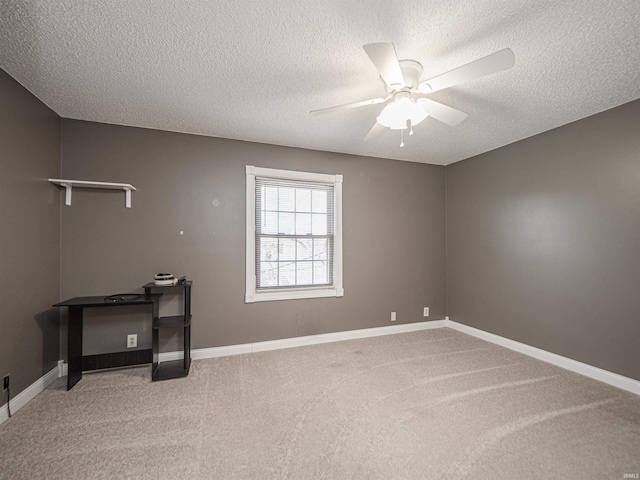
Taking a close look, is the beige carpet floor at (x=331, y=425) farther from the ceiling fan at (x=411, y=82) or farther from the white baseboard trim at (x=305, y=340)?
the ceiling fan at (x=411, y=82)

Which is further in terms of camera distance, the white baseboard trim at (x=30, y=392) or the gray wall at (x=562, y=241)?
the gray wall at (x=562, y=241)

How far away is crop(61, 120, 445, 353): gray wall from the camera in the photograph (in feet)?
9.52

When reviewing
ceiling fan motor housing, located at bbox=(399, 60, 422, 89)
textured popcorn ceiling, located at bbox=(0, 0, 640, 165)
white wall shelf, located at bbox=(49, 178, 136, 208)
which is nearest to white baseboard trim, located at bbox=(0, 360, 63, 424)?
white wall shelf, located at bbox=(49, 178, 136, 208)

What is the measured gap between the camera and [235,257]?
3385 mm

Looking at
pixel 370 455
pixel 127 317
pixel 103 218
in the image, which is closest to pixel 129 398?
pixel 127 317

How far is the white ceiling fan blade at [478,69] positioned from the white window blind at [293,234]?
2.15 metres

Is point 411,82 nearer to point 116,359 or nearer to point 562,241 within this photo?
point 562,241

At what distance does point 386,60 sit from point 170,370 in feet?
10.6

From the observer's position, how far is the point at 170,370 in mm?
2836

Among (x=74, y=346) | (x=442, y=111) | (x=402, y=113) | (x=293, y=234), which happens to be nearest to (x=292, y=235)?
(x=293, y=234)

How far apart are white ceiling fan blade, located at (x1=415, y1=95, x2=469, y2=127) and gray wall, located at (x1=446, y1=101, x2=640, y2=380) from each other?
175 cm

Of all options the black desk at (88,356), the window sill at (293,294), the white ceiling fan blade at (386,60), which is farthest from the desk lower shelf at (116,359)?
the white ceiling fan blade at (386,60)

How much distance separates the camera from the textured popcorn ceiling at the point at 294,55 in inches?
60.7

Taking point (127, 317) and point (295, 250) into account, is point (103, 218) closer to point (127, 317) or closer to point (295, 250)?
point (127, 317)
